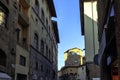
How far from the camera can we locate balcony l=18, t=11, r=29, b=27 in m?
25.8

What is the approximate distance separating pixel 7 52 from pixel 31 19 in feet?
34.6

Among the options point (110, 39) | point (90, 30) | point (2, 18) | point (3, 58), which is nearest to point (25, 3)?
point (2, 18)

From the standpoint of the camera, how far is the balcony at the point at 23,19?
25.8 m

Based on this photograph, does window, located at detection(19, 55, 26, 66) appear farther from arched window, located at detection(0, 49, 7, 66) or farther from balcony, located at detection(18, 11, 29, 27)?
arched window, located at detection(0, 49, 7, 66)

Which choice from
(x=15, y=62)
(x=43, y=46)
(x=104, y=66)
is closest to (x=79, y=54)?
(x=43, y=46)

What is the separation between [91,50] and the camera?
3634 centimetres

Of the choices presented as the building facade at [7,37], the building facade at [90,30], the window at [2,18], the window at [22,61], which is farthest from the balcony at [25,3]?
the building facade at [90,30]

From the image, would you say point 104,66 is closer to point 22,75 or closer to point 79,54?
point 22,75

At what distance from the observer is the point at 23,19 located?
26734 mm

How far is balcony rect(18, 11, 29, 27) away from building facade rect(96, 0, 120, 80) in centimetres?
1153

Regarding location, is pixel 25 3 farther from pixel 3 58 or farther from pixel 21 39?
pixel 3 58

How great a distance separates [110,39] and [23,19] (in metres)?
17.4

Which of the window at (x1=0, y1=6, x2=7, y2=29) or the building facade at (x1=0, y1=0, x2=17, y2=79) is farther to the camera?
the window at (x1=0, y1=6, x2=7, y2=29)

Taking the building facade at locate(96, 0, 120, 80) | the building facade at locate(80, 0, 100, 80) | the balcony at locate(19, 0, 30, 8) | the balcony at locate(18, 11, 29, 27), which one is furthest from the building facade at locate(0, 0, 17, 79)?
the building facade at locate(80, 0, 100, 80)
